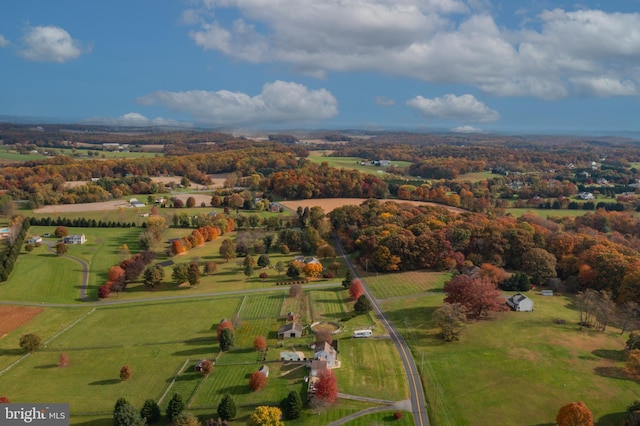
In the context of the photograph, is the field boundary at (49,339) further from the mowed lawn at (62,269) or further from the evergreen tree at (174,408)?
the evergreen tree at (174,408)

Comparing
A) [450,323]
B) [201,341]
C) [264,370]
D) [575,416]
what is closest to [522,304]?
[450,323]

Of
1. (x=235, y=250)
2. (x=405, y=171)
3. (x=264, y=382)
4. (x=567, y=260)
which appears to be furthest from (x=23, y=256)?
(x=405, y=171)

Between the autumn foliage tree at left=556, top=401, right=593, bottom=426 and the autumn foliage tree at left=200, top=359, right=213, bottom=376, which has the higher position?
the autumn foliage tree at left=556, top=401, right=593, bottom=426

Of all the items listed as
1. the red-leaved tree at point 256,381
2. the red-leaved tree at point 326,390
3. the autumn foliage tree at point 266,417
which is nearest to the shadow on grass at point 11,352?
the red-leaved tree at point 256,381

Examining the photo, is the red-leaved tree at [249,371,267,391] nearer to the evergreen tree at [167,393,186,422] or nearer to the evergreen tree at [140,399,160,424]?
the evergreen tree at [167,393,186,422]

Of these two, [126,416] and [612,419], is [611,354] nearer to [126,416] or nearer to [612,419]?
[612,419]

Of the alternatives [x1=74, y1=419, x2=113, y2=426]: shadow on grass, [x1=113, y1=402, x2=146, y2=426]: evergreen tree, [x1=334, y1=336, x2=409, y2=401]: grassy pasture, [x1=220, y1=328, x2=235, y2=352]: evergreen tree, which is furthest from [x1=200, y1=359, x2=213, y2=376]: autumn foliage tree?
[x1=334, y1=336, x2=409, y2=401]: grassy pasture

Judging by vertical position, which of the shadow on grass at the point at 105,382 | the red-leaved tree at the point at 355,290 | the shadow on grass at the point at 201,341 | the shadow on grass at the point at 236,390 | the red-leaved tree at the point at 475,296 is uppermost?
the red-leaved tree at the point at 475,296
